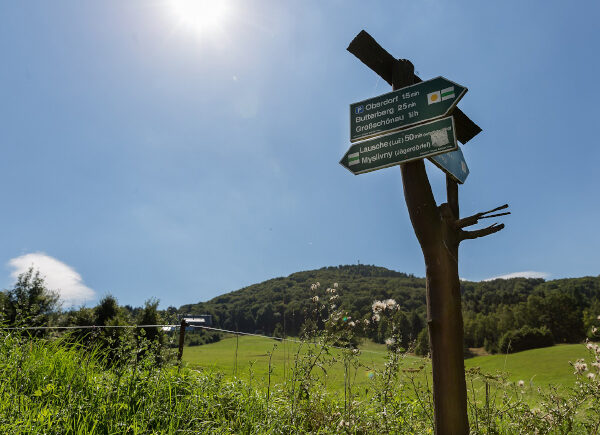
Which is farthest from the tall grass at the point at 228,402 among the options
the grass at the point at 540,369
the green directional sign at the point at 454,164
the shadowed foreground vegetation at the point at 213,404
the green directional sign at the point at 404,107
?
the green directional sign at the point at 404,107

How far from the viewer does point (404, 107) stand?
302cm

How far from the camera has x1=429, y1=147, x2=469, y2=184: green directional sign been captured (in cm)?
316

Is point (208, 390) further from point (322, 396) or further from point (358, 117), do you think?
point (358, 117)

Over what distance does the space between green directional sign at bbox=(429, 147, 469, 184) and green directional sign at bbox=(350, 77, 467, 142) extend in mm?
390

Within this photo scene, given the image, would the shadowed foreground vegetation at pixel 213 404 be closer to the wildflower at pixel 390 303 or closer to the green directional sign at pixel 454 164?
the wildflower at pixel 390 303

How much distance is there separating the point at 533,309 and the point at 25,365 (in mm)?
58355

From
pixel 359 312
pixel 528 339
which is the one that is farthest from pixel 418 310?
pixel 359 312

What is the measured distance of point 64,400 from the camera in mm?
3305

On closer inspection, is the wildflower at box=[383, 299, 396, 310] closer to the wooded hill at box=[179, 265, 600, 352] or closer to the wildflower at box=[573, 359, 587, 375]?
the wooded hill at box=[179, 265, 600, 352]

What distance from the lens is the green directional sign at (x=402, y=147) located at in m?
2.75

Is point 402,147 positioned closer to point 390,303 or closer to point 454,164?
point 454,164

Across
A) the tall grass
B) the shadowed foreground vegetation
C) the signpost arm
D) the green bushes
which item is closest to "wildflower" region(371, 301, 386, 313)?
the tall grass

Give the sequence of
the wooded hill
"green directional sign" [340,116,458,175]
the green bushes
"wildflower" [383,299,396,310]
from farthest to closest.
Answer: the green bushes
the wooded hill
"wildflower" [383,299,396,310]
"green directional sign" [340,116,458,175]

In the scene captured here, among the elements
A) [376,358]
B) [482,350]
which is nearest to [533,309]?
[482,350]
